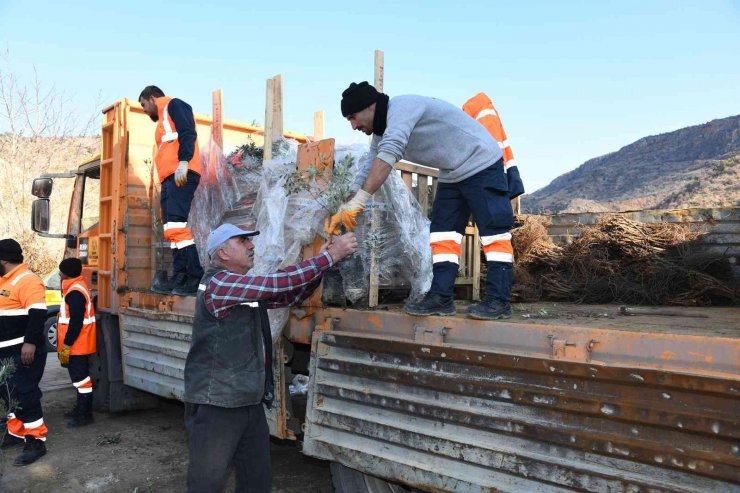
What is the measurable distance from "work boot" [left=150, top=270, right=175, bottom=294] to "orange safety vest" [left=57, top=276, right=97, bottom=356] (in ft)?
2.90

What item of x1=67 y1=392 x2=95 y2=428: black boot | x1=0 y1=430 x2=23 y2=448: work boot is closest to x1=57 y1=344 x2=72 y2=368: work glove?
x1=67 y1=392 x2=95 y2=428: black boot

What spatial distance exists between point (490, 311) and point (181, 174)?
2.84m

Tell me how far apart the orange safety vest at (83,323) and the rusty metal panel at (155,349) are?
1.56 feet

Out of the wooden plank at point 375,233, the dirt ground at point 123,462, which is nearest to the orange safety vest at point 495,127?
the wooden plank at point 375,233

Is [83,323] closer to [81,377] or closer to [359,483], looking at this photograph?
[81,377]

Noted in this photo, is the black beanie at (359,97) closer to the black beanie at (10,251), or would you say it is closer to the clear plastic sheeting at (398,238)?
the clear plastic sheeting at (398,238)

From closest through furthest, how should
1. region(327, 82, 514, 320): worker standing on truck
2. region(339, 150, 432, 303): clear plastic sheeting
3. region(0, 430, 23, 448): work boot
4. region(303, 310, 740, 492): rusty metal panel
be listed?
region(303, 310, 740, 492): rusty metal panel, region(327, 82, 514, 320): worker standing on truck, region(339, 150, 432, 303): clear plastic sheeting, region(0, 430, 23, 448): work boot

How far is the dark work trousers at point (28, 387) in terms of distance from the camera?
454 centimetres

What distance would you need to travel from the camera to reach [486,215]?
2.98m

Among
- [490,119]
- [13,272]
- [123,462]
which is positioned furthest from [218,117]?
[123,462]

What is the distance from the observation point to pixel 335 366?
2.97 meters

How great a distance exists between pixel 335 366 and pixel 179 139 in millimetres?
2598

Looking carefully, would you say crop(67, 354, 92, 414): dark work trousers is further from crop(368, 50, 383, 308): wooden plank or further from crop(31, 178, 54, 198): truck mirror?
crop(368, 50, 383, 308): wooden plank

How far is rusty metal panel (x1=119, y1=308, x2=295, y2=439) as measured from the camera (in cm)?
420
